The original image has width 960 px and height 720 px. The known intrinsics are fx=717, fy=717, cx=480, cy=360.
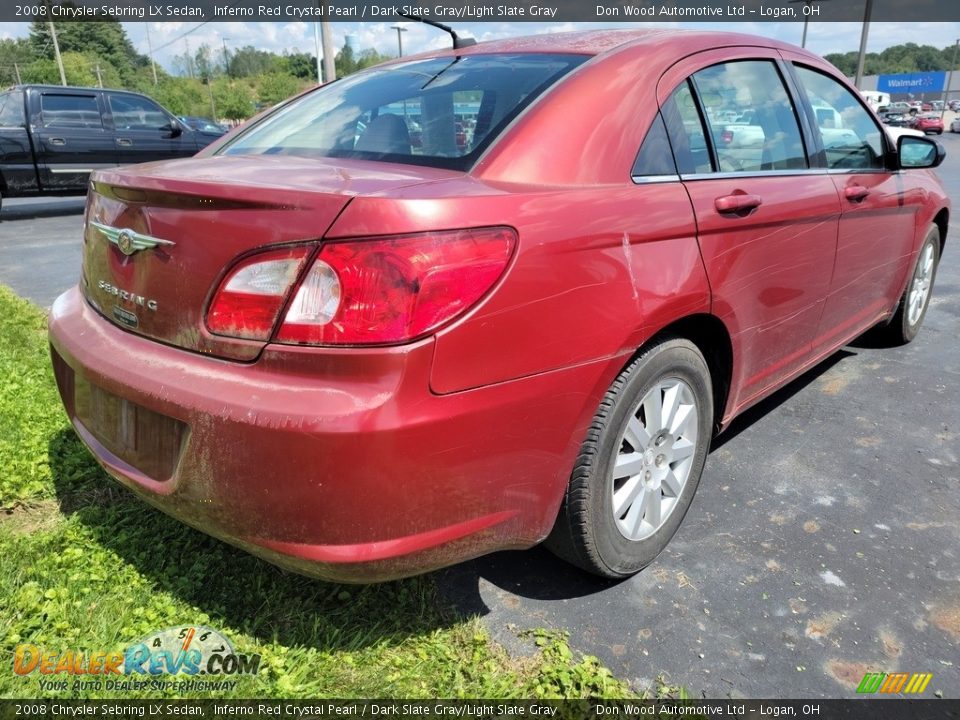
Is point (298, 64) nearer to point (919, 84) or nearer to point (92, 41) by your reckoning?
point (92, 41)

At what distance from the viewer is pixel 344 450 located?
59.0 inches

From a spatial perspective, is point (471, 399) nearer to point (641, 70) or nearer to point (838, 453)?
point (641, 70)

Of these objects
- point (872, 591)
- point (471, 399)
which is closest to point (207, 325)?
point (471, 399)

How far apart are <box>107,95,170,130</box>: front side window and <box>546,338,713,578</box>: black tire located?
37.7 feet

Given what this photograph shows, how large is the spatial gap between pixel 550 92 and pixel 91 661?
1.96m

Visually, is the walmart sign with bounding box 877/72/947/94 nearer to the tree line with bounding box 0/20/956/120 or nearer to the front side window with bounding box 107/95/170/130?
the tree line with bounding box 0/20/956/120

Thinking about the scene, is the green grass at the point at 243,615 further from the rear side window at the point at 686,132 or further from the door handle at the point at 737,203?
the rear side window at the point at 686,132

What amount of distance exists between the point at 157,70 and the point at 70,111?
257ft

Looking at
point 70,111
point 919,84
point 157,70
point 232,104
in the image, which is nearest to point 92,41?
point 157,70

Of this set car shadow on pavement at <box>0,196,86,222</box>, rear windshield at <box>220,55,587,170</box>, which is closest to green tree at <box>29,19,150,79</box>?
car shadow on pavement at <box>0,196,86,222</box>

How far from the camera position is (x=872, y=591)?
2207mm

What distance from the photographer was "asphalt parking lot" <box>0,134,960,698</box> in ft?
6.35

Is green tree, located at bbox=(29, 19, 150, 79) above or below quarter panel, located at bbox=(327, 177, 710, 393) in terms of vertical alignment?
above

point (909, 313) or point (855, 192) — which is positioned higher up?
point (855, 192)
